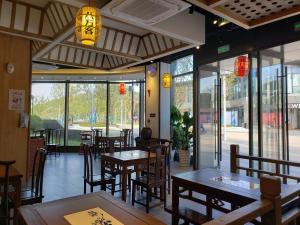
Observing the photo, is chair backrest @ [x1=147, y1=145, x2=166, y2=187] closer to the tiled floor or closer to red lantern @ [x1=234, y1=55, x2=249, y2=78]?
the tiled floor

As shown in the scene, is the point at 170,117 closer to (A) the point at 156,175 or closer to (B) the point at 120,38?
(B) the point at 120,38

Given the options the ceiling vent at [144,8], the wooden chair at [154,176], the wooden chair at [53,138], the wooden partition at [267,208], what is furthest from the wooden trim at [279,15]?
the wooden chair at [53,138]

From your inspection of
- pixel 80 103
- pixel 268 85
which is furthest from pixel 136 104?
pixel 268 85

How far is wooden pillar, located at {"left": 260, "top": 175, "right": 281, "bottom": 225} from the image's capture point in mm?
1146

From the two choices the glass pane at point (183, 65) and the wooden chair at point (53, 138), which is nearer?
the glass pane at point (183, 65)

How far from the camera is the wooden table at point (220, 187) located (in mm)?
2038

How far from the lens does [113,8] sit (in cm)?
323

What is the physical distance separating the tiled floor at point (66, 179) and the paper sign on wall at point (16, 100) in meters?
1.69

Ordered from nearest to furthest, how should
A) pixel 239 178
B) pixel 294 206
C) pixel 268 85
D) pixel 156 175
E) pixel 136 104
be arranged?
pixel 294 206, pixel 239 178, pixel 156 175, pixel 268 85, pixel 136 104

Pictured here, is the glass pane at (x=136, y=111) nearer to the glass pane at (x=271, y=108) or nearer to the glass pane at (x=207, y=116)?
the glass pane at (x=207, y=116)

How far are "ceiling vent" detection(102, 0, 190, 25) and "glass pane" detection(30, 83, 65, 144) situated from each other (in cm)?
765

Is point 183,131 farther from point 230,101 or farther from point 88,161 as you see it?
point 88,161

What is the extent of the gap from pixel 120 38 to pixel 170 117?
3.03 m

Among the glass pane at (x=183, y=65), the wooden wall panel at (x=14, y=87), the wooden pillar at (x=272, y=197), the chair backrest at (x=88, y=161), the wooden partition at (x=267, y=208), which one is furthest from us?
the glass pane at (x=183, y=65)
